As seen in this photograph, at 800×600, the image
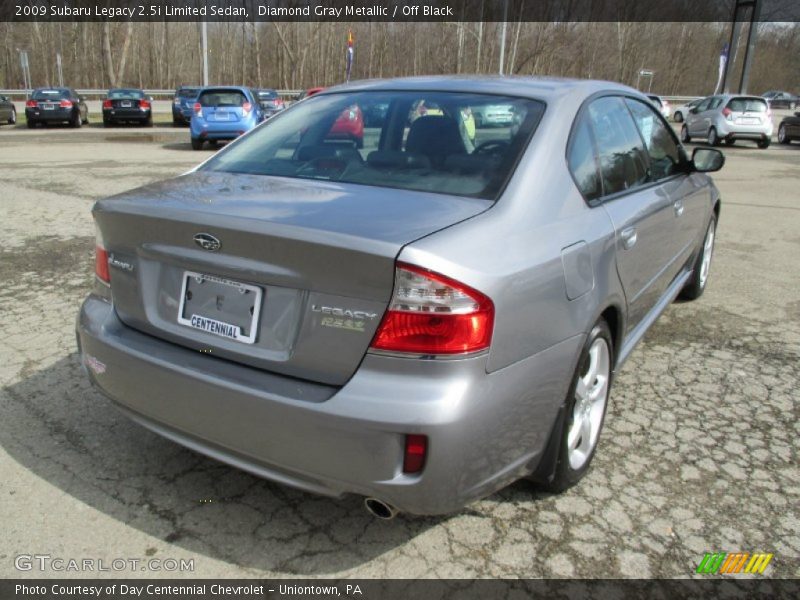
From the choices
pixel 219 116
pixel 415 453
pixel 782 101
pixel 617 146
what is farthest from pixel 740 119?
pixel 782 101

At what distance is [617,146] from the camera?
3223 mm

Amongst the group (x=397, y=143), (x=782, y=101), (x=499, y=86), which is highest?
(x=782, y=101)

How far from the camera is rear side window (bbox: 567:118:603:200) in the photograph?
2.67m

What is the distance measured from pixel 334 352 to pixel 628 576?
1.27 metres

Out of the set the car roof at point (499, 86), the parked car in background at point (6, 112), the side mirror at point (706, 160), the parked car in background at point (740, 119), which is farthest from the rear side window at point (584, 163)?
the parked car in background at point (6, 112)

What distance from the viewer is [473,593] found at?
216 centimetres

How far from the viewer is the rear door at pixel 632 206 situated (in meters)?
2.93

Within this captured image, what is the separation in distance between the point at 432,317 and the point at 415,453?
398 millimetres

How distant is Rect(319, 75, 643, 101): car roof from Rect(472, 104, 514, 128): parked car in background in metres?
0.10

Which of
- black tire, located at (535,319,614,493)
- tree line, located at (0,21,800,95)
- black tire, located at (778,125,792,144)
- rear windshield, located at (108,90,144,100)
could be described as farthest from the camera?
tree line, located at (0,21,800,95)

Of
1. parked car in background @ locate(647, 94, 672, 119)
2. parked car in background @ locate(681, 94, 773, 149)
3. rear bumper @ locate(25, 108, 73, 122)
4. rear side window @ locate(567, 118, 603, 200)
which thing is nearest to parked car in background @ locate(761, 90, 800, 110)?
parked car in background @ locate(647, 94, 672, 119)

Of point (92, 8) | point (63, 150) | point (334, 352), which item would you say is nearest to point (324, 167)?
point (334, 352)

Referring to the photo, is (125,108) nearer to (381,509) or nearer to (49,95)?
(49,95)

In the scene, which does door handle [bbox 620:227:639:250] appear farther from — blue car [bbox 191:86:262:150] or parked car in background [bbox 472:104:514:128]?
blue car [bbox 191:86:262:150]
